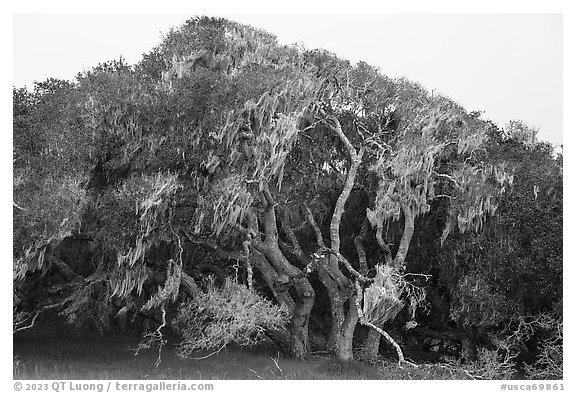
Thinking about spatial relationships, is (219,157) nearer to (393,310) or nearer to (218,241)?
(218,241)

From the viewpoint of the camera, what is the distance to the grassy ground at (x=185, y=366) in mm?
14156

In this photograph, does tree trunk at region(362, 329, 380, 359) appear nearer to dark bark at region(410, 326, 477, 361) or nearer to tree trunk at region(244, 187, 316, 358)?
tree trunk at region(244, 187, 316, 358)

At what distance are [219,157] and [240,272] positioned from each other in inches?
182

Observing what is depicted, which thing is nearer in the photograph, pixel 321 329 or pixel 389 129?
pixel 389 129

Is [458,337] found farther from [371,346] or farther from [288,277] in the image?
[288,277]

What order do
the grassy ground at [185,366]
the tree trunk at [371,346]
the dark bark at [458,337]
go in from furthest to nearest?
the dark bark at [458,337]
the tree trunk at [371,346]
the grassy ground at [185,366]

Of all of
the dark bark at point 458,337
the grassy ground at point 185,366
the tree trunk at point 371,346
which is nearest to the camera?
the grassy ground at point 185,366

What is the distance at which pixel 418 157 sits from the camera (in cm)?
1558

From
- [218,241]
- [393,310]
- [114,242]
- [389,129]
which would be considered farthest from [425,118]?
[114,242]

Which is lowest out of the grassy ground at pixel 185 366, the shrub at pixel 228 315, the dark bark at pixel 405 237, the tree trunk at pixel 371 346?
the grassy ground at pixel 185 366

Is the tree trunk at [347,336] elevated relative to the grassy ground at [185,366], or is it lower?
elevated

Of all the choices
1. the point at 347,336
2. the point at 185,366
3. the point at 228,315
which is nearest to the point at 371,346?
the point at 347,336

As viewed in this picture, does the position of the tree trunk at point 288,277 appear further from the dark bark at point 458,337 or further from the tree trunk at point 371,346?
the dark bark at point 458,337

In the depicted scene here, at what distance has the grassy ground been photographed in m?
14.2
